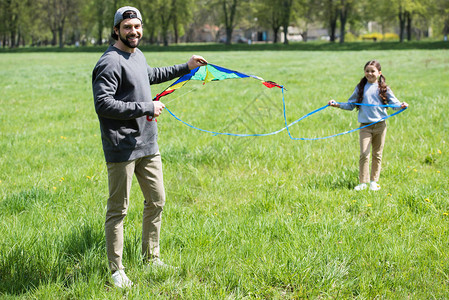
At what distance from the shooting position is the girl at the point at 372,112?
4.97 metres

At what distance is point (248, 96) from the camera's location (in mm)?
12008

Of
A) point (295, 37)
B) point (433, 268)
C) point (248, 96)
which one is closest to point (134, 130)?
point (433, 268)

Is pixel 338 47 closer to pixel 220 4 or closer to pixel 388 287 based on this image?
pixel 220 4

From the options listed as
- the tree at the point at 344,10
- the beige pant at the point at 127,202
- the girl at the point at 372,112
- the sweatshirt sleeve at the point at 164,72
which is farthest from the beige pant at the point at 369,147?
the tree at the point at 344,10

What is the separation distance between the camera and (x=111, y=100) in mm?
2811

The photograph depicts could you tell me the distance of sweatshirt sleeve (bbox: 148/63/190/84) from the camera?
3.53 metres

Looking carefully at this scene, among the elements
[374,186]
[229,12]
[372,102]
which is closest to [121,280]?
[374,186]

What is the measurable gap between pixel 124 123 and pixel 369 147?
328 cm

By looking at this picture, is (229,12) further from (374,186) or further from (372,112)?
(374,186)

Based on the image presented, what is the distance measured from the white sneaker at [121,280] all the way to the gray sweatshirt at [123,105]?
858mm

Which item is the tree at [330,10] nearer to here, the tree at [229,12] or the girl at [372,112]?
the tree at [229,12]

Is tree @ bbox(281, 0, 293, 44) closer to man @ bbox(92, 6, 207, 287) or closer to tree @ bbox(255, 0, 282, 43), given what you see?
tree @ bbox(255, 0, 282, 43)

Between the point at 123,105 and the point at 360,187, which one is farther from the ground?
the point at 123,105

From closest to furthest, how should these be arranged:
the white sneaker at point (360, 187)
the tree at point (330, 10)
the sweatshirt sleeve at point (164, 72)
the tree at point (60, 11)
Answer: the sweatshirt sleeve at point (164, 72) → the white sneaker at point (360, 187) → the tree at point (330, 10) → the tree at point (60, 11)
